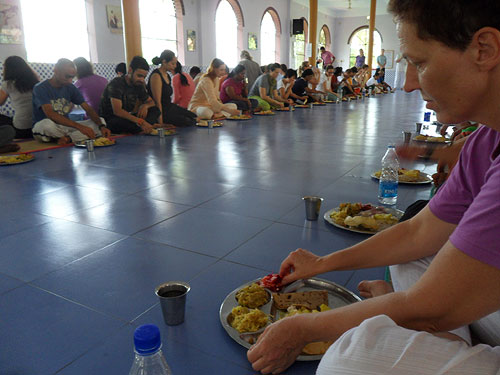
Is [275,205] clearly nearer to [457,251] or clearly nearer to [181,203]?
[181,203]

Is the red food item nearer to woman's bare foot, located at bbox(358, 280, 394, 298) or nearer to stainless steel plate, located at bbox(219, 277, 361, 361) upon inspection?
stainless steel plate, located at bbox(219, 277, 361, 361)

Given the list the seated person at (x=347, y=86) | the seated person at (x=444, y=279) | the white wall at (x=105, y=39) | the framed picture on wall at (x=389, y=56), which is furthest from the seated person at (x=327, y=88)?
the seated person at (x=444, y=279)

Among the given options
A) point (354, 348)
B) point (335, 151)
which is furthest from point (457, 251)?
point (335, 151)

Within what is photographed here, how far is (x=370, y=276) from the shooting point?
1.73 metres

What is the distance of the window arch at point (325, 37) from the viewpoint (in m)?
20.9

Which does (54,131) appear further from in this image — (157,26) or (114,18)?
(157,26)

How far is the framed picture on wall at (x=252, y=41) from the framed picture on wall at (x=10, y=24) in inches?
319

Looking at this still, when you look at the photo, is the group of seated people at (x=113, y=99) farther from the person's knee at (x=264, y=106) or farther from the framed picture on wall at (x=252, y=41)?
the framed picture on wall at (x=252, y=41)

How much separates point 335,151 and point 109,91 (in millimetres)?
3181

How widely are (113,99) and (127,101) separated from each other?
0.82 ft

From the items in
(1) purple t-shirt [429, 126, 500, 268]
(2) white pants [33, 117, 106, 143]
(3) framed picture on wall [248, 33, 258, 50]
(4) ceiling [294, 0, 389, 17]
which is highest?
(4) ceiling [294, 0, 389, 17]

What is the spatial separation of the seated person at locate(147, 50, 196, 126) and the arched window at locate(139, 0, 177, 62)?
15.1ft

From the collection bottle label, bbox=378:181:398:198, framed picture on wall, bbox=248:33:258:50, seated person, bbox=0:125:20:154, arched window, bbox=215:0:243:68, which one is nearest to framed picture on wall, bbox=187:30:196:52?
arched window, bbox=215:0:243:68

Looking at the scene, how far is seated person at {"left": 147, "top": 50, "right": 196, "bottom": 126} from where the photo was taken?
19.5 ft
